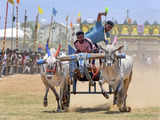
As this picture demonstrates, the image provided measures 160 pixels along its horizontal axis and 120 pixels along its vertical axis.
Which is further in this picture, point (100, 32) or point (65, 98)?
point (100, 32)

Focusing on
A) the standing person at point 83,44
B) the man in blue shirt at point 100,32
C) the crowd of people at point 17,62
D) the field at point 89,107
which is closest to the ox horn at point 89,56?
the standing person at point 83,44

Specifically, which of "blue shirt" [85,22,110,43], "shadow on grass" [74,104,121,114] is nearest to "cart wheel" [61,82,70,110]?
"shadow on grass" [74,104,121,114]

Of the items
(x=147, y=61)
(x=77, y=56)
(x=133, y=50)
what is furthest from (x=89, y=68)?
(x=133, y=50)

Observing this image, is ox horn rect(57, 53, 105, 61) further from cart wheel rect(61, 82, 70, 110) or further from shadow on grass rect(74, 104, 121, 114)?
shadow on grass rect(74, 104, 121, 114)

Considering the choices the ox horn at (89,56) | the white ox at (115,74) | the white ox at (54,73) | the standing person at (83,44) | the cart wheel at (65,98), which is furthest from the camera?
the standing person at (83,44)

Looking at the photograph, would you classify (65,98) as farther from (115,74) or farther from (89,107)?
(115,74)

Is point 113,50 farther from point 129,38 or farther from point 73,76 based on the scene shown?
point 129,38

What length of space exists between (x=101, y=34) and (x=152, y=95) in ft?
12.4

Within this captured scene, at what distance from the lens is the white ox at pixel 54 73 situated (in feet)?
42.5

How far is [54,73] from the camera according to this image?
42.6 ft

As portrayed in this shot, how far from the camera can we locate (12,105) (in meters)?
15.2

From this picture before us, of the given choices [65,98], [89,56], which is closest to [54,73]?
[65,98]

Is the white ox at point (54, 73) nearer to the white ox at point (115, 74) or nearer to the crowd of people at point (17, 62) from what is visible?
the white ox at point (115, 74)

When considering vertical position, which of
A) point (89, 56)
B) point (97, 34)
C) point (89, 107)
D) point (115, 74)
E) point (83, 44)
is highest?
point (97, 34)
